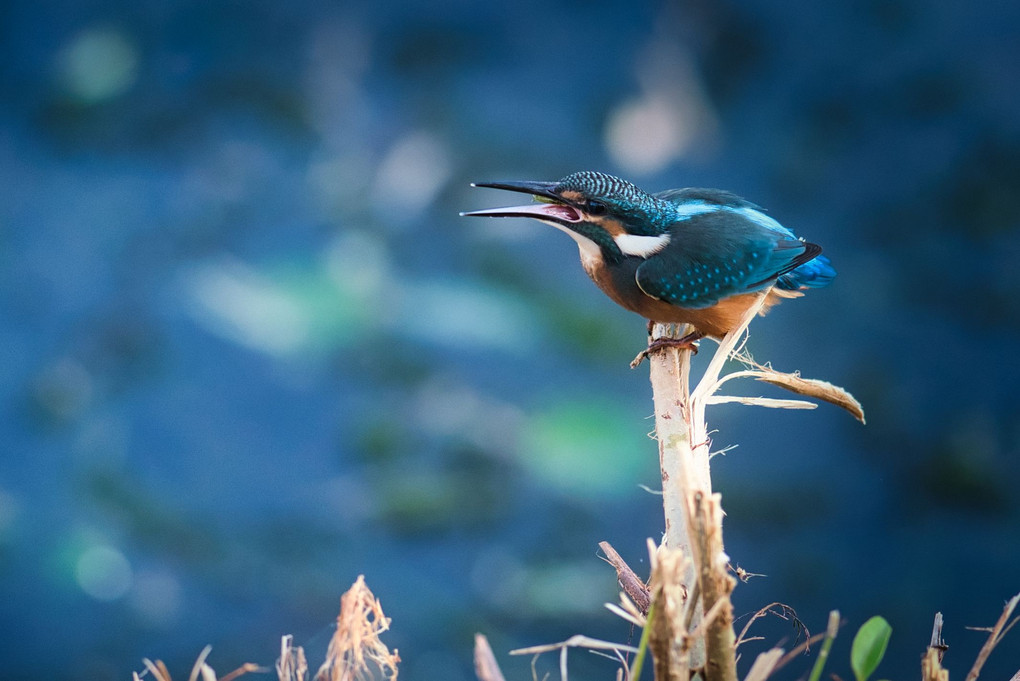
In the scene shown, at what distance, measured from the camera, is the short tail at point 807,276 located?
1.35 meters

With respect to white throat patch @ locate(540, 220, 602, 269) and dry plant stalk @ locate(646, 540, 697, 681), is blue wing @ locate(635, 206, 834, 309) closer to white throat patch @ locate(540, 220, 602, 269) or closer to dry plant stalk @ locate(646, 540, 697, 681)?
white throat patch @ locate(540, 220, 602, 269)

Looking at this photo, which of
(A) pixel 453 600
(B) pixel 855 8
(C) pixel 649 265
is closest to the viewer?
(C) pixel 649 265

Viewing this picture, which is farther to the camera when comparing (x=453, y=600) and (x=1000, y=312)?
(x=453, y=600)

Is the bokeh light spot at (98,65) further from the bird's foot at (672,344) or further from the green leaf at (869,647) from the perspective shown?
the green leaf at (869,647)

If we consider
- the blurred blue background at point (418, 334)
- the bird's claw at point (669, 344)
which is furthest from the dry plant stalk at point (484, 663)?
the blurred blue background at point (418, 334)

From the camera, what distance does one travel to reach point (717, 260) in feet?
4.05

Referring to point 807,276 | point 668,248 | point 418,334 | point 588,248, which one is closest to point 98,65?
point 418,334

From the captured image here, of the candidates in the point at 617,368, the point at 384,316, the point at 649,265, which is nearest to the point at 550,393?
the point at 617,368

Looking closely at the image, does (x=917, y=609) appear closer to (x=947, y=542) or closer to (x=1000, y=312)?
(x=947, y=542)

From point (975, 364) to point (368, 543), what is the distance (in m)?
1.75

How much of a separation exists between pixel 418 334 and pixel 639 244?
4.43 feet

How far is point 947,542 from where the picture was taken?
2320 mm

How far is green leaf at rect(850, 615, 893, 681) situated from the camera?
26.9 inches

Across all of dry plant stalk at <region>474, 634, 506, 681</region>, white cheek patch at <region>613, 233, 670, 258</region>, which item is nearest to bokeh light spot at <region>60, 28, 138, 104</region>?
white cheek patch at <region>613, 233, 670, 258</region>
